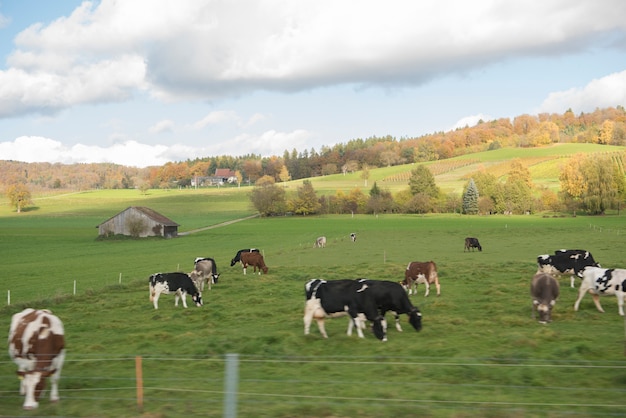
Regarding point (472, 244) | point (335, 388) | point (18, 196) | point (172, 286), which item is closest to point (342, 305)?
point (335, 388)

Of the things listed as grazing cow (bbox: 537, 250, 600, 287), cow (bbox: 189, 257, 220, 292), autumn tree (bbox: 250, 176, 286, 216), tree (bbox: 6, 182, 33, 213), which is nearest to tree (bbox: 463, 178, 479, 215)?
autumn tree (bbox: 250, 176, 286, 216)

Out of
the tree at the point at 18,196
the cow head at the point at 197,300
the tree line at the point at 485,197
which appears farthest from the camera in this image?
the tree at the point at 18,196

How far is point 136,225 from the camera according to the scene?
73.2 m

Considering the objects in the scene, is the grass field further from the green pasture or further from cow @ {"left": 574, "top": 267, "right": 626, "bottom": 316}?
cow @ {"left": 574, "top": 267, "right": 626, "bottom": 316}

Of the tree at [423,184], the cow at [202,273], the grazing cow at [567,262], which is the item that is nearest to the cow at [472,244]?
the grazing cow at [567,262]

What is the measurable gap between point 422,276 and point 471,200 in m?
83.7

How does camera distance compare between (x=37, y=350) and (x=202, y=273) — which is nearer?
(x=37, y=350)

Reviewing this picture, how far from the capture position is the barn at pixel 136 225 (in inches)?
2869

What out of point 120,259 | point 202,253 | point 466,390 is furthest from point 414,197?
point 466,390

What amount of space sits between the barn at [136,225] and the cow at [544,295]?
60307mm

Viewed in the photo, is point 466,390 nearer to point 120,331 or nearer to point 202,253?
point 120,331

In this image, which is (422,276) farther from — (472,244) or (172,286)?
(472,244)

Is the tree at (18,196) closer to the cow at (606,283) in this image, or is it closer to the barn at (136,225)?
the barn at (136,225)

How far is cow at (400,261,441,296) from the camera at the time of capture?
2395cm
